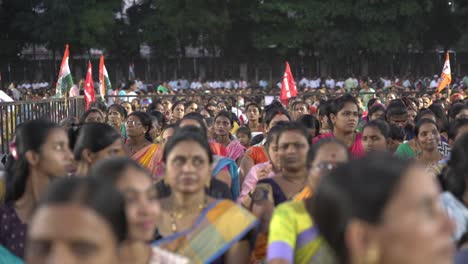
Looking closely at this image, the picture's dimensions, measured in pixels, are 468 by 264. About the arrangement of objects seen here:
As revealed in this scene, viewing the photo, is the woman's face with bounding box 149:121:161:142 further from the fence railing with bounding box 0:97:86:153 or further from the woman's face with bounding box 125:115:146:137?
the fence railing with bounding box 0:97:86:153

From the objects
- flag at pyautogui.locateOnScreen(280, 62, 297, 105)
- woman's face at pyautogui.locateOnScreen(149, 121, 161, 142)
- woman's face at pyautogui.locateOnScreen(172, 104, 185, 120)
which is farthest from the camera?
flag at pyautogui.locateOnScreen(280, 62, 297, 105)

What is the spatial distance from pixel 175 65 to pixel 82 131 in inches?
1606

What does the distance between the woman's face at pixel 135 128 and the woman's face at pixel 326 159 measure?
16.1 ft

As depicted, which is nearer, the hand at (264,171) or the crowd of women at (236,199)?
Answer: the crowd of women at (236,199)

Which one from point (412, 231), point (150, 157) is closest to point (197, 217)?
point (412, 231)

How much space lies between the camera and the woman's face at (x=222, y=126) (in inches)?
406

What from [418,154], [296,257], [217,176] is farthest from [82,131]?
[418,154]

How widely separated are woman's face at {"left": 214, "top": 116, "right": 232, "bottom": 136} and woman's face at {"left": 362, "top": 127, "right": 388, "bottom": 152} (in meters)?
2.88

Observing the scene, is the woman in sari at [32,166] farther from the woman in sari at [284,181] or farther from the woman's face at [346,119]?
the woman's face at [346,119]

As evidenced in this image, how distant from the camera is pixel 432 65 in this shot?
44.9 m

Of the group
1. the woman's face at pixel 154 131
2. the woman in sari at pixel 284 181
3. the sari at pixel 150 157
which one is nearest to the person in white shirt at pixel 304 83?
the woman's face at pixel 154 131

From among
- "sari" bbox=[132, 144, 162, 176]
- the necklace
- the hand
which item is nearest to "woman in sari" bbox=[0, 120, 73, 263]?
the necklace

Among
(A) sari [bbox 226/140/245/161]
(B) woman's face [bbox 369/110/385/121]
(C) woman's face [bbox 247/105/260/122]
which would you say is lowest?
(A) sari [bbox 226/140/245/161]

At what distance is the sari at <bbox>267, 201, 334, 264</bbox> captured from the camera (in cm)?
407
